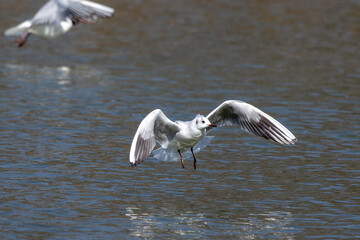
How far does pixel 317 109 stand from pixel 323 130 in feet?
5.74

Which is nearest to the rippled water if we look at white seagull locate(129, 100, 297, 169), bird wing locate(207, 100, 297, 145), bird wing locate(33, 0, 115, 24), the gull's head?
white seagull locate(129, 100, 297, 169)

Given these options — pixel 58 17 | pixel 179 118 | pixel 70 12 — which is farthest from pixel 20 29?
pixel 179 118

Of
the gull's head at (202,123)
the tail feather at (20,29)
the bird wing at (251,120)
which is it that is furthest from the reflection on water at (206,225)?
the tail feather at (20,29)

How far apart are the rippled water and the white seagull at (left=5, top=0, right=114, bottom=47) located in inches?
34.7

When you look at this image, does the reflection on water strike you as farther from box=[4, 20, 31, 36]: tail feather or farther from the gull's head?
box=[4, 20, 31, 36]: tail feather

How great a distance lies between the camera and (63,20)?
18.8 meters

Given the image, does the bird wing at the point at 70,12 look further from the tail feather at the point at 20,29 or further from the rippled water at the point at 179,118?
the rippled water at the point at 179,118

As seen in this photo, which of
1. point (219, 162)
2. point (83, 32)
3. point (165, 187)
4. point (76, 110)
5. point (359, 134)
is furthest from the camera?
point (83, 32)

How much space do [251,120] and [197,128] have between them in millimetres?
810

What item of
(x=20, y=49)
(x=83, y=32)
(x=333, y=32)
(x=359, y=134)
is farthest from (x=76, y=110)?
(x=333, y=32)

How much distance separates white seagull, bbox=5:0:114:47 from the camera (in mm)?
→ 18656

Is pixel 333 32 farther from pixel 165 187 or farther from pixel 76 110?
pixel 165 187

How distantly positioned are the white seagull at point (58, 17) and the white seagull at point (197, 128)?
8201 millimetres

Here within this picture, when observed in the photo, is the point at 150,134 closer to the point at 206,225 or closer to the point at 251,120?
the point at 251,120
